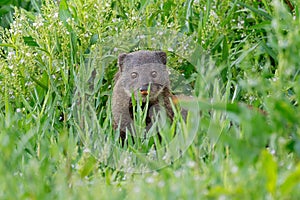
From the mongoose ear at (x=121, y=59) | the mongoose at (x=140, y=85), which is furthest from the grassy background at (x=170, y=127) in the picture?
the mongoose ear at (x=121, y=59)

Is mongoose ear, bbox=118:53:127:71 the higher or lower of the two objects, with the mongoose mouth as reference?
higher

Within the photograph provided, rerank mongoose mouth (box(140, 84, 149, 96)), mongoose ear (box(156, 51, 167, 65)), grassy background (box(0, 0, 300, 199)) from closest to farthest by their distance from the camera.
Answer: grassy background (box(0, 0, 300, 199))
mongoose mouth (box(140, 84, 149, 96))
mongoose ear (box(156, 51, 167, 65))

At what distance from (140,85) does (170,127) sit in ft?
0.89

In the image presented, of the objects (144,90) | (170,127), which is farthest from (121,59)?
(170,127)

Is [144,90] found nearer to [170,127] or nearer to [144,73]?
[144,73]

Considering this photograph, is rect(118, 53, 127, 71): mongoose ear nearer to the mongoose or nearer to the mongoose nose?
the mongoose

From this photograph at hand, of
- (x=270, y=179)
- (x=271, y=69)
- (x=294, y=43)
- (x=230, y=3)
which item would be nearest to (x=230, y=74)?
(x=271, y=69)

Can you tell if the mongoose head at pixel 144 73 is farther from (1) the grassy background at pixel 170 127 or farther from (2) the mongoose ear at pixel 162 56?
(1) the grassy background at pixel 170 127

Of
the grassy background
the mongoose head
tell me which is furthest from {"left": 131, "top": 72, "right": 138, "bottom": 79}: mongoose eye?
the grassy background

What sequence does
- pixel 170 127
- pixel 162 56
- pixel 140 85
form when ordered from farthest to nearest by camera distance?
pixel 162 56
pixel 140 85
pixel 170 127

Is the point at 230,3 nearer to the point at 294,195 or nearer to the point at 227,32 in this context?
the point at 227,32

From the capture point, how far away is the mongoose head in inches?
144

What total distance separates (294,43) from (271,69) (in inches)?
73.1

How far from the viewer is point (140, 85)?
12.0ft
